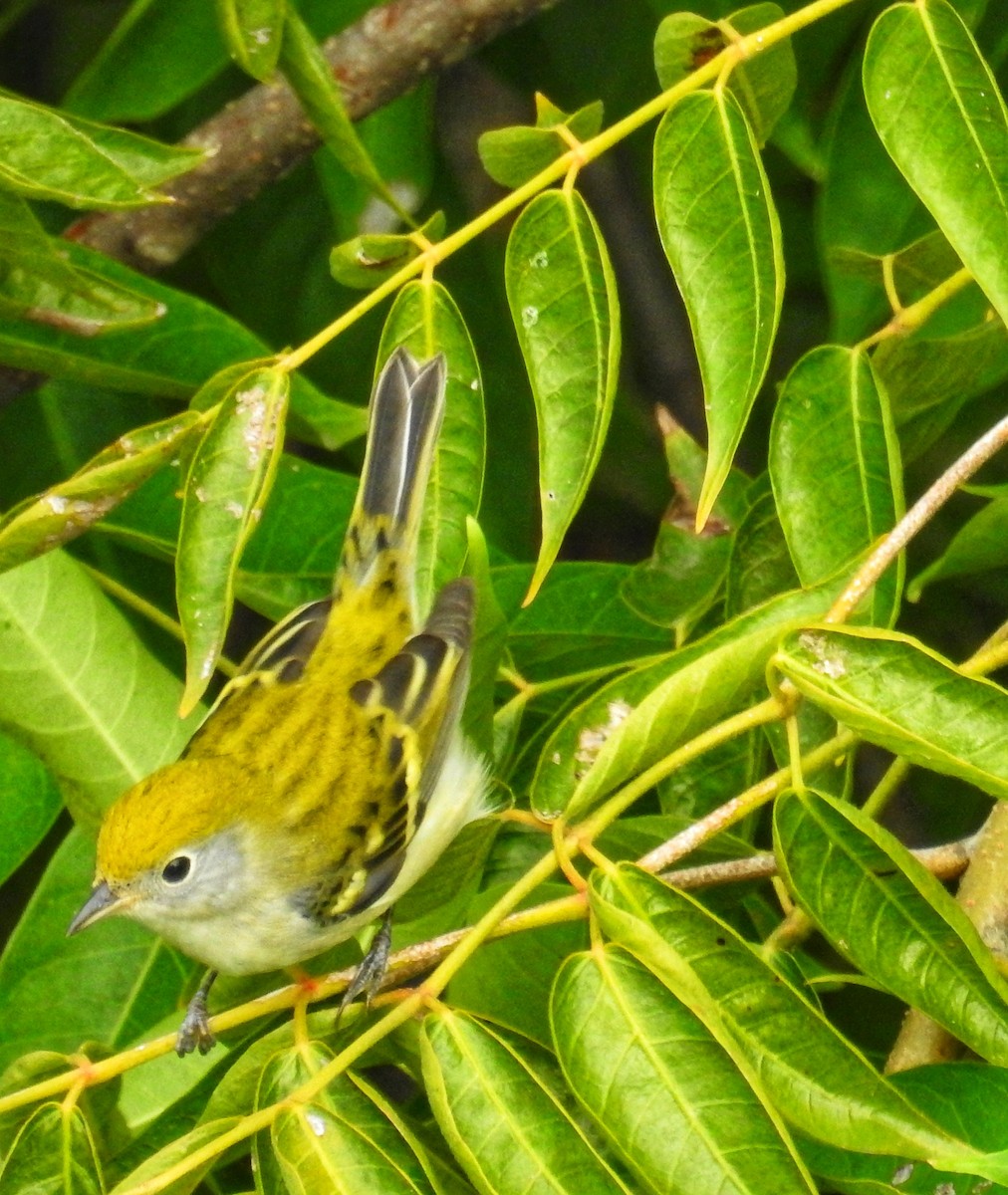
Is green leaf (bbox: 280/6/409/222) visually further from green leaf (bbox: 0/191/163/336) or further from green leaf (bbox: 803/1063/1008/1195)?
green leaf (bbox: 803/1063/1008/1195)

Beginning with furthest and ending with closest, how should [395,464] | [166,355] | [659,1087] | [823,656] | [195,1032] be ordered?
[166,355]
[395,464]
[195,1032]
[823,656]
[659,1087]

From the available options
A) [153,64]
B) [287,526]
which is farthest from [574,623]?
[153,64]

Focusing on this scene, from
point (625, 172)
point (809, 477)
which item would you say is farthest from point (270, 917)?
point (625, 172)

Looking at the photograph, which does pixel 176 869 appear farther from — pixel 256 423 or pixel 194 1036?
pixel 256 423

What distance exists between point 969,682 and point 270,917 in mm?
1062

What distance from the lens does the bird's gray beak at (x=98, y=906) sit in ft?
6.27

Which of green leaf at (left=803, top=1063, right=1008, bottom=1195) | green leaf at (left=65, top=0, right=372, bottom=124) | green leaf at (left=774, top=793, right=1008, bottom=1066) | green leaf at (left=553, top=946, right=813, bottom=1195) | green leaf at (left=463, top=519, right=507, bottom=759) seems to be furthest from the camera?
green leaf at (left=65, top=0, right=372, bottom=124)

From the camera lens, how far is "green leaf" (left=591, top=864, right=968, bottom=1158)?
1160 mm

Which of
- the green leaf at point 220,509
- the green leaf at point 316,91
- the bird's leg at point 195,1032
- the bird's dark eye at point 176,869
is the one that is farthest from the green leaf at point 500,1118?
the green leaf at point 316,91

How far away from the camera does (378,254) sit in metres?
1.63

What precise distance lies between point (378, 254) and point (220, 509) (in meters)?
0.32

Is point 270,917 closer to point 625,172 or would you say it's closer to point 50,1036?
point 50,1036

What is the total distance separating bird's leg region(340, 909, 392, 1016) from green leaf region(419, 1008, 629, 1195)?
15cm

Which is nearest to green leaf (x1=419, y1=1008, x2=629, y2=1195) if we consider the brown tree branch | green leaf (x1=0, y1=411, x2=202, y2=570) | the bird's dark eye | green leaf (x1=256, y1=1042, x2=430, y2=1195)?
green leaf (x1=256, y1=1042, x2=430, y2=1195)
